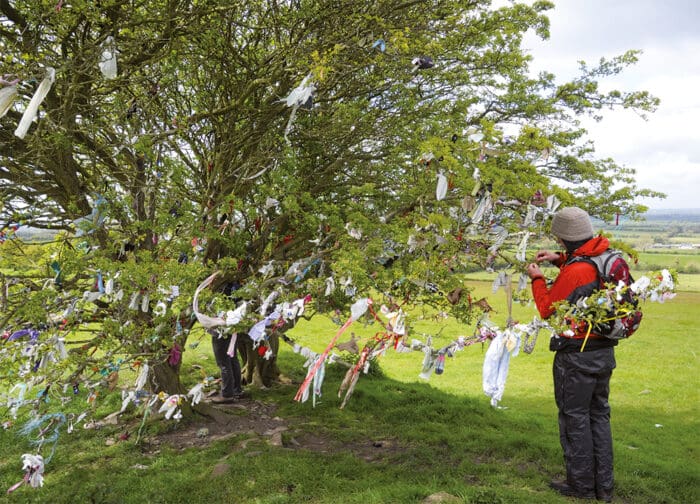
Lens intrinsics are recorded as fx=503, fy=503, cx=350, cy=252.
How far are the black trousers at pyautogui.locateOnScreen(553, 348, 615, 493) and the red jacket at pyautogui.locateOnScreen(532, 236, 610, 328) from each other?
0.34 m

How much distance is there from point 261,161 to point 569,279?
424 centimetres

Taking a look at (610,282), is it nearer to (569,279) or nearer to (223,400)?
(569,279)

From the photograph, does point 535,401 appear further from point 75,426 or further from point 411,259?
point 75,426

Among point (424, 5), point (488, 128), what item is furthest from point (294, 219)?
point (424, 5)

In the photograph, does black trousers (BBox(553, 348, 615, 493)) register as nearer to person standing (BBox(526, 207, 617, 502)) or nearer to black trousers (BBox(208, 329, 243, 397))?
person standing (BBox(526, 207, 617, 502))

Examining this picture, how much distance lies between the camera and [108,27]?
16.4 feet

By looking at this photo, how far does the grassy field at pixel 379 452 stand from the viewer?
218 inches

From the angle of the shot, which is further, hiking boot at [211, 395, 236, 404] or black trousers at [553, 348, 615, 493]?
hiking boot at [211, 395, 236, 404]

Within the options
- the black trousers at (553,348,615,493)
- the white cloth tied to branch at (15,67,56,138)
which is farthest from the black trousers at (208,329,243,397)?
the black trousers at (553,348,615,493)

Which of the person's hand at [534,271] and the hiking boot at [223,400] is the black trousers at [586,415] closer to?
the person's hand at [534,271]

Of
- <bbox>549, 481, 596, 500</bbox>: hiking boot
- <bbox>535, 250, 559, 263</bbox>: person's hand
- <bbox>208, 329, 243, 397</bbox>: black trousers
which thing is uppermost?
<bbox>535, 250, 559, 263</bbox>: person's hand

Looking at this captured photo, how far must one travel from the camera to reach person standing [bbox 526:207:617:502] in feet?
14.3

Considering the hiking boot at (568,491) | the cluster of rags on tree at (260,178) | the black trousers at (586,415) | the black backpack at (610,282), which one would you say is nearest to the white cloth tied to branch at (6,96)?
the cluster of rags on tree at (260,178)

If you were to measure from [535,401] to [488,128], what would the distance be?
7148mm
